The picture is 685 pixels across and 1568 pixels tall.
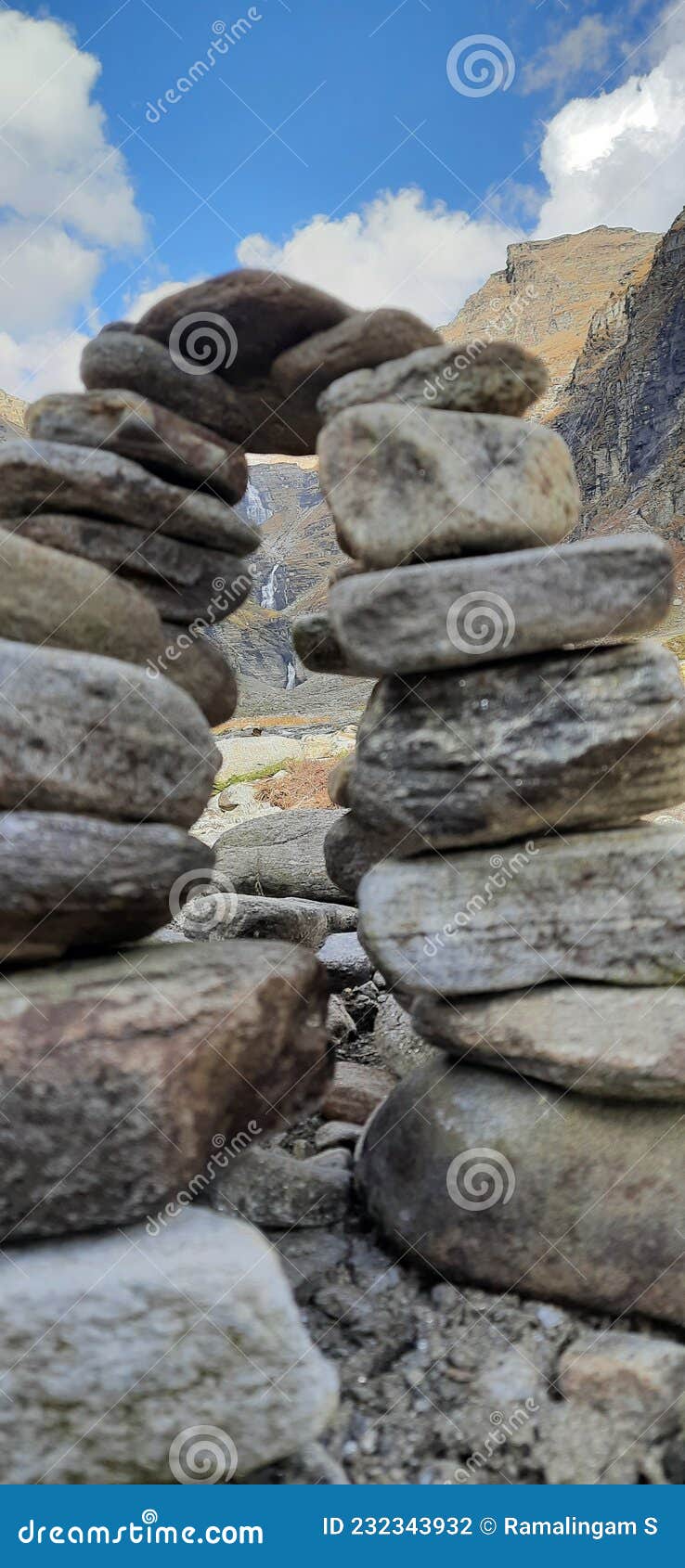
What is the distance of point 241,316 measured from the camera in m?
4.61

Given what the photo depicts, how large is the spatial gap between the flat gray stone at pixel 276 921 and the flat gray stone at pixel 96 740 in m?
3.44

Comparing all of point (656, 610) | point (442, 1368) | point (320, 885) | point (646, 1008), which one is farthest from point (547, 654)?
point (320, 885)

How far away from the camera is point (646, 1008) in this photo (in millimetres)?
3818

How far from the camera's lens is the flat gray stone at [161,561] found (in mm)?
4238

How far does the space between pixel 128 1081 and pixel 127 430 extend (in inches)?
120

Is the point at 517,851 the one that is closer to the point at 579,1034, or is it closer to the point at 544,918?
the point at 544,918

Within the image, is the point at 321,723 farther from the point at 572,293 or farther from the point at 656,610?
the point at 572,293

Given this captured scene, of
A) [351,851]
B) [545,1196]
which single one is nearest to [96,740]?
[351,851]

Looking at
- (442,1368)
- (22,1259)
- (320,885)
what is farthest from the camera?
(320,885)

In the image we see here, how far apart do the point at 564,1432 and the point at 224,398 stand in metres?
5.08

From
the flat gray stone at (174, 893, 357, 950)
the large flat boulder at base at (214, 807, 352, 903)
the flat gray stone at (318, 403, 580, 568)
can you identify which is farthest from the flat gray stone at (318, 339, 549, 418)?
the large flat boulder at base at (214, 807, 352, 903)

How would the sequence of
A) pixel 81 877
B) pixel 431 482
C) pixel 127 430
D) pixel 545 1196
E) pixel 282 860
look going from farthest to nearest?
pixel 282 860
pixel 127 430
pixel 431 482
pixel 545 1196
pixel 81 877

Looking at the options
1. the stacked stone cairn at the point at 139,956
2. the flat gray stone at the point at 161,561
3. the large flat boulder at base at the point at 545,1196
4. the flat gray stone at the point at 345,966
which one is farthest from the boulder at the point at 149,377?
the flat gray stone at the point at 345,966

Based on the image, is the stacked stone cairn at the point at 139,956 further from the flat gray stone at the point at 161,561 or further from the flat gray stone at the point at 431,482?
the flat gray stone at the point at 431,482
